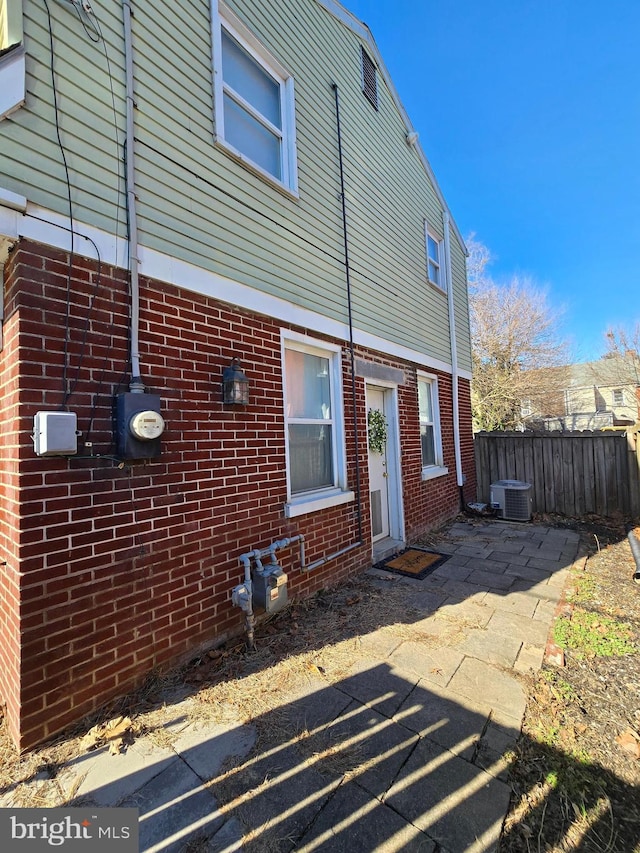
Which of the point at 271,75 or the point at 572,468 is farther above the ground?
the point at 271,75

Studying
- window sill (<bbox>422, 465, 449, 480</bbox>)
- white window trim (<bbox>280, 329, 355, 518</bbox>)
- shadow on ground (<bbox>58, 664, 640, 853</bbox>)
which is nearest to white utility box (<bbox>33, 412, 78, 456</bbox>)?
shadow on ground (<bbox>58, 664, 640, 853</bbox>)

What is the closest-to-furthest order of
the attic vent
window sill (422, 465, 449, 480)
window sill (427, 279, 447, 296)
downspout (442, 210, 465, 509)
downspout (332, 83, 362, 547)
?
downspout (332, 83, 362, 547) → the attic vent → window sill (422, 465, 449, 480) → window sill (427, 279, 447, 296) → downspout (442, 210, 465, 509)

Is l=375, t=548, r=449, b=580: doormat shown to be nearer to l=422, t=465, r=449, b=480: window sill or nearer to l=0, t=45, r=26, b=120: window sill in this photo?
l=422, t=465, r=449, b=480: window sill

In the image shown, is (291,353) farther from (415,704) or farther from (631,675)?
(631,675)

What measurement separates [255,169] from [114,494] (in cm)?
331

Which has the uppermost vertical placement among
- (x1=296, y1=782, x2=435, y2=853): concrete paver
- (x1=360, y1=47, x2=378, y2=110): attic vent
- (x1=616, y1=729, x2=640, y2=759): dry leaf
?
(x1=360, y1=47, x2=378, y2=110): attic vent

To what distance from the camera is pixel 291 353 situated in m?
4.18

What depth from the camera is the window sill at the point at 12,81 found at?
209 cm

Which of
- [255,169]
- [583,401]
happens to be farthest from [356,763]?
[583,401]

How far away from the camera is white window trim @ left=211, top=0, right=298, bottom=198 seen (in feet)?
11.3

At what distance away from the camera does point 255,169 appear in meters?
3.71

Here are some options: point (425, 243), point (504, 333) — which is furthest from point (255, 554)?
point (504, 333)

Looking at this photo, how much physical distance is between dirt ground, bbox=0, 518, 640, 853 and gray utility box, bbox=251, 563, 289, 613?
0.31m

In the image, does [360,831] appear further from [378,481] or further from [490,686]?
[378,481]
